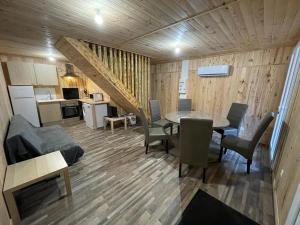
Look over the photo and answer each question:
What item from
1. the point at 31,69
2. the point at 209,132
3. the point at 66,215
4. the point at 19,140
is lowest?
the point at 66,215

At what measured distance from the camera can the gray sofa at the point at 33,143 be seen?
1749 millimetres

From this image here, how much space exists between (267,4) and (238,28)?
652 mm

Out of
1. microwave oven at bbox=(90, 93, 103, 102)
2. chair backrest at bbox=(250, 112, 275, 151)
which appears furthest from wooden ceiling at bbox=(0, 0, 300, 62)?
microwave oven at bbox=(90, 93, 103, 102)

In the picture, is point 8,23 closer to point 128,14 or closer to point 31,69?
point 128,14

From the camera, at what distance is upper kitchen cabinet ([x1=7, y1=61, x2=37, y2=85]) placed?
13.9 ft

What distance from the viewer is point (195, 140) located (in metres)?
1.95

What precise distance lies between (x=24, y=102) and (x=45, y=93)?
103 centimetres

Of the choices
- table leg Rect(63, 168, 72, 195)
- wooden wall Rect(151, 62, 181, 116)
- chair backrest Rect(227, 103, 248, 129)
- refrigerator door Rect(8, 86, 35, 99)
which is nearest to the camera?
table leg Rect(63, 168, 72, 195)

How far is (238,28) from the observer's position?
209 cm

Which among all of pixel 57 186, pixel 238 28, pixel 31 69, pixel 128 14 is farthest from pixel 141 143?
pixel 31 69

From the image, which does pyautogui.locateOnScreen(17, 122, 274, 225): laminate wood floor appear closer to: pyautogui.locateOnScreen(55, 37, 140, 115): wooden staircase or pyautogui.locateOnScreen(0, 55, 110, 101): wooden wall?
pyautogui.locateOnScreen(55, 37, 140, 115): wooden staircase

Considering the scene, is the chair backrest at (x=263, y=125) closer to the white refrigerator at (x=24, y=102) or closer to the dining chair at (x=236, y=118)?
the dining chair at (x=236, y=118)

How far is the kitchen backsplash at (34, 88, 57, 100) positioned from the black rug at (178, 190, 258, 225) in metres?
6.17

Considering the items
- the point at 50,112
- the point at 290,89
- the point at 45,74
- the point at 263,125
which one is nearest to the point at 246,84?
the point at 290,89
